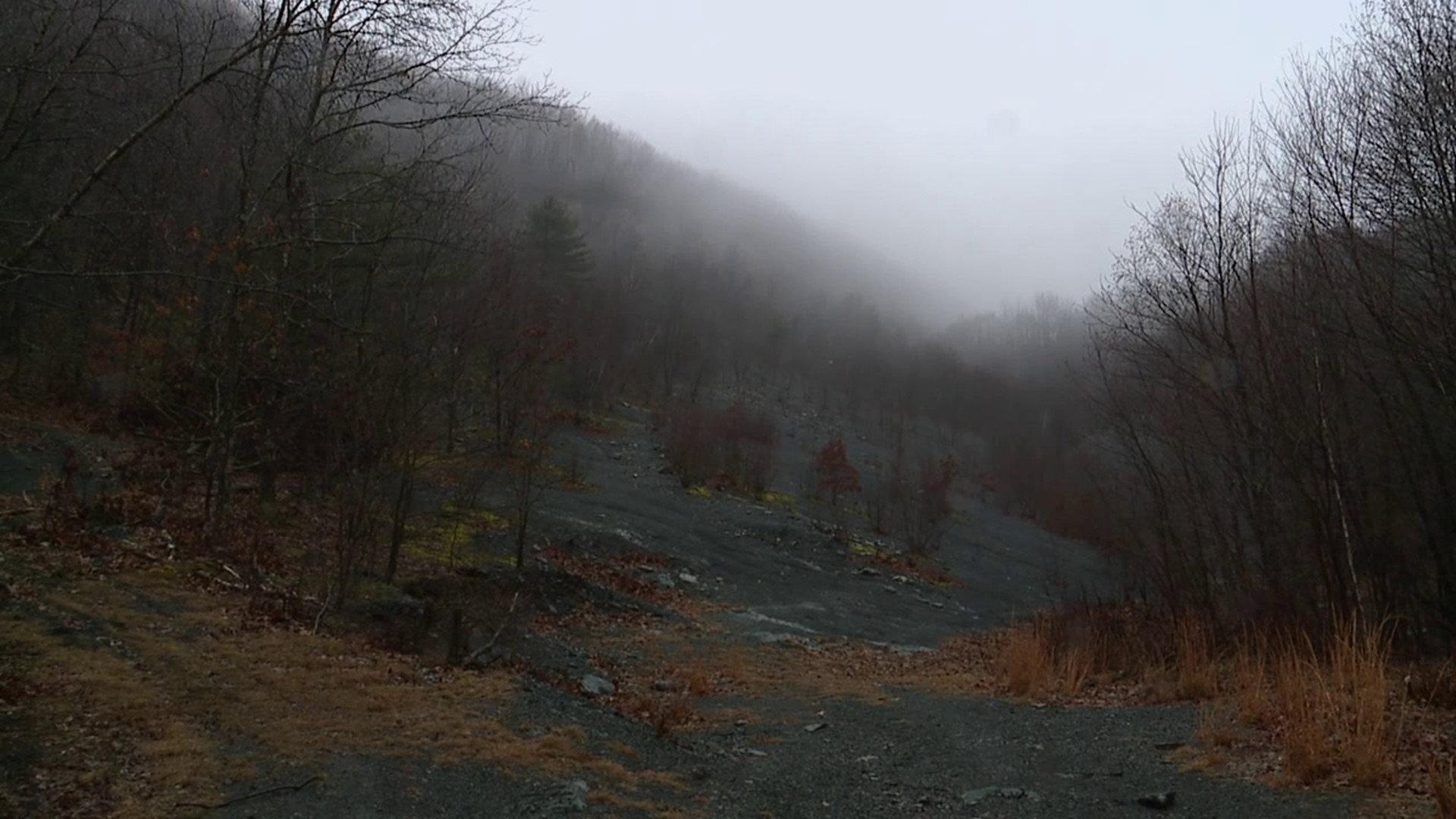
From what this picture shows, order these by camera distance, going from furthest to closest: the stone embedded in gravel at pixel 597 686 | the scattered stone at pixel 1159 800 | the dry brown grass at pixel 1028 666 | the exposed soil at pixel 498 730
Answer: the dry brown grass at pixel 1028 666
the stone embedded in gravel at pixel 597 686
the scattered stone at pixel 1159 800
the exposed soil at pixel 498 730

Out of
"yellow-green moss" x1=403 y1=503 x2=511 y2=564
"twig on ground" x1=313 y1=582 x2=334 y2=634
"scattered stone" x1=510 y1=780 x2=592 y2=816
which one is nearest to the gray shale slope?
"scattered stone" x1=510 y1=780 x2=592 y2=816

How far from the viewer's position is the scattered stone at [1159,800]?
A: 6.17m

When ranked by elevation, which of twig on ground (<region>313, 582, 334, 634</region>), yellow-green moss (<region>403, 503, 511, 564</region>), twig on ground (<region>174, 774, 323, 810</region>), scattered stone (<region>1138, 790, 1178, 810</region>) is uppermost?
scattered stone (<region>1138, 790, 1178, 810</region>)

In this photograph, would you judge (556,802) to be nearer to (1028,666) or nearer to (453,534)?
(1028,666)

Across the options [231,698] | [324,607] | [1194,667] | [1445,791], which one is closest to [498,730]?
[231,698]

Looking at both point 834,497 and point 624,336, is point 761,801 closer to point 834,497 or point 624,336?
point 834,497

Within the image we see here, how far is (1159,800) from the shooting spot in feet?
20.4

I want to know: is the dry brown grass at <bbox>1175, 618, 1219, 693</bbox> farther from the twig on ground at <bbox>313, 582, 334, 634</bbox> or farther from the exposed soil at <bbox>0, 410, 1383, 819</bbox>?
the twig on ground at <bbox>313, 582, 334, 634</bbox>

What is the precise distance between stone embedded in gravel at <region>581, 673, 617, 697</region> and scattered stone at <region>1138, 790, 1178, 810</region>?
5747 mm

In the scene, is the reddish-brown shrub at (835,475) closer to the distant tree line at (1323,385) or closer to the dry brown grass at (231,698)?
the distant tree line at (1323,385)

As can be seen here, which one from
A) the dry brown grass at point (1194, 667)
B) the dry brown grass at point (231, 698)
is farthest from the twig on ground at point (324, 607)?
the dry brown grass at point (1194, 667)

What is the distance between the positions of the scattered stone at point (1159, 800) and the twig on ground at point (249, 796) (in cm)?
545

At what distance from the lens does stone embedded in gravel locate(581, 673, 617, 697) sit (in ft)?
33.7

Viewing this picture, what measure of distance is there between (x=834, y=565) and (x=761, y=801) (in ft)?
92.3
